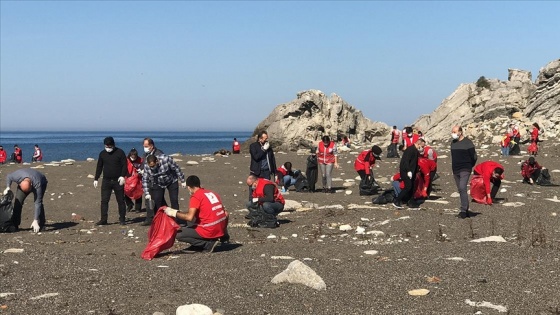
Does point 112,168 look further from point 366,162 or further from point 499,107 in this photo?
point 499,107

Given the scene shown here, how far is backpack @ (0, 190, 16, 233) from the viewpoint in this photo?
14.3 m

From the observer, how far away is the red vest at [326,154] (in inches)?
782

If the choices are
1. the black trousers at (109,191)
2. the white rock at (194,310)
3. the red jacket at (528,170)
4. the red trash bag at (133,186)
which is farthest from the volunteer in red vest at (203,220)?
the red jacket at (528,170)

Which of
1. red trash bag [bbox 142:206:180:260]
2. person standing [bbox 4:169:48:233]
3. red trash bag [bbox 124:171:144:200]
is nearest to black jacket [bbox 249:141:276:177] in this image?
red trash bag [bbox 124:171:144:200]

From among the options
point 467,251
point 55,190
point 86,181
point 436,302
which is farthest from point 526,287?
point 86,181

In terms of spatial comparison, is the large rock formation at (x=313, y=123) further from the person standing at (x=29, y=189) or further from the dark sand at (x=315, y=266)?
the person standing at (x=29, y=189)

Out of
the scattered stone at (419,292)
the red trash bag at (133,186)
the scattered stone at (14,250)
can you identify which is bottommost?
the scattered stone at (14,250)

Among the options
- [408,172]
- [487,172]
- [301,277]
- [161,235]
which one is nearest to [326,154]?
[408,172]

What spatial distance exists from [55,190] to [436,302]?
56.8 ft

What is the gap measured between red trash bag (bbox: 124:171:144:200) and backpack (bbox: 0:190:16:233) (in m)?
3.57

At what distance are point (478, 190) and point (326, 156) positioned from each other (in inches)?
189

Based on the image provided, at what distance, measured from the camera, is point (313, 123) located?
5256cm

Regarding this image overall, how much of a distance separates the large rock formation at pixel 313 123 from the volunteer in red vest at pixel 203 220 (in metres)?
36.6

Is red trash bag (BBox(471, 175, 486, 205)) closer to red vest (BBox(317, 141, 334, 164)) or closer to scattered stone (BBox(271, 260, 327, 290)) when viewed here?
red vest (BBox(317, 141, 334, 164))
